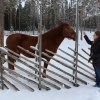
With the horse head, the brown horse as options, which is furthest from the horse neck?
the horse head

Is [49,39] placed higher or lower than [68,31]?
lower

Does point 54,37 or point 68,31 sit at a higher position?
point 68,31

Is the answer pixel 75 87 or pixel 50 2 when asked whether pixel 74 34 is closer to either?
pixel 75 87

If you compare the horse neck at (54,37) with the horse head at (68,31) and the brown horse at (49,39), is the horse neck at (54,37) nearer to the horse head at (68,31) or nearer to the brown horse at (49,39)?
the brown horse at (49,39)

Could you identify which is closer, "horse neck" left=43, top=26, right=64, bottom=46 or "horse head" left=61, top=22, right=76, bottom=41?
"horse head" left=61, top=22, right=76, bottom=41

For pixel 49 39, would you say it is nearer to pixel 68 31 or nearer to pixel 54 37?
pixel 54 37

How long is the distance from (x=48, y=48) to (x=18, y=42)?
1011mm

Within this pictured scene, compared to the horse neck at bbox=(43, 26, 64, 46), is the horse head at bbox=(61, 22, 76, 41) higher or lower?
higher

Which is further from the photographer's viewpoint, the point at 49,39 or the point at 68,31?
the point at 49,39

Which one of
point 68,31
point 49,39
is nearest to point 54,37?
point 49,39

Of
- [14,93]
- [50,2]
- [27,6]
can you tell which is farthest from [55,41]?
[27,6]

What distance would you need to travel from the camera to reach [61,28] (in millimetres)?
8898

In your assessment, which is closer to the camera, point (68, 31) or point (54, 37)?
point (68, 31)

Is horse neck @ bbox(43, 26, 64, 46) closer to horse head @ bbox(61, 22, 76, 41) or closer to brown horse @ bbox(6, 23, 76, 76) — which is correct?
brown horse @ bbox(6, 23, 76, 76)
